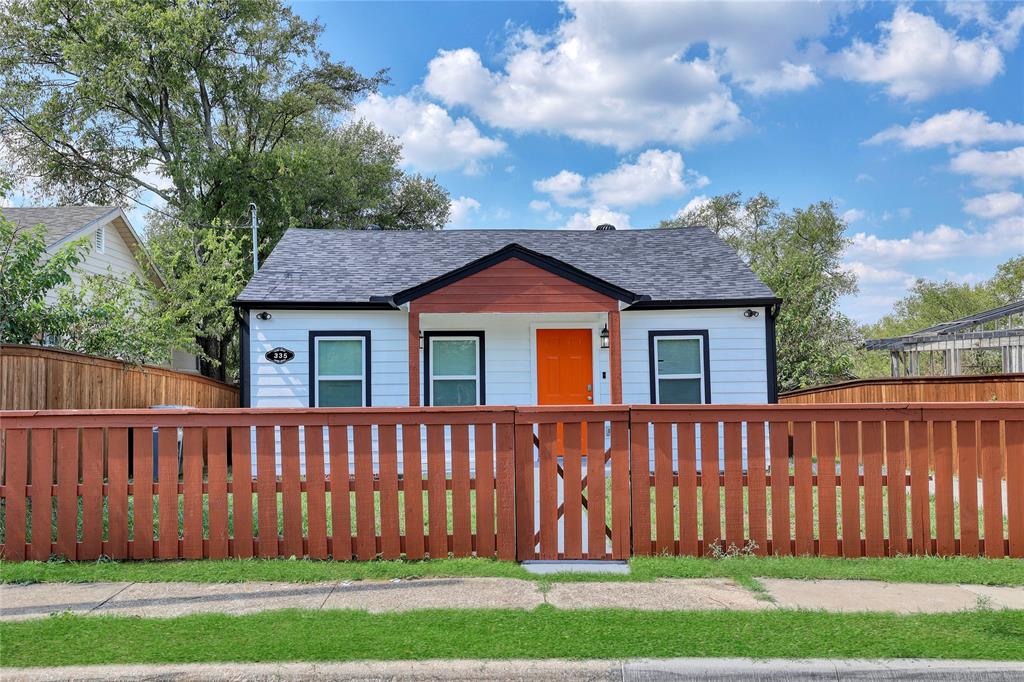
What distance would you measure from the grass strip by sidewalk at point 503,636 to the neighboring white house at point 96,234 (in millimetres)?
14783

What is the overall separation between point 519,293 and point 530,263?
0.52 meters

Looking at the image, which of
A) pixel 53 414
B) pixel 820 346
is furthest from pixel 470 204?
pixel 53 414

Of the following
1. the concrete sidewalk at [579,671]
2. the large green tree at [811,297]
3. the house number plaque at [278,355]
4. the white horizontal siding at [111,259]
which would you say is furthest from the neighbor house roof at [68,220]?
the large green tree at [811,297]

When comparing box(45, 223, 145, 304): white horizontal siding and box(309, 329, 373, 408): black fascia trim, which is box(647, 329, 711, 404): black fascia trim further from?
box(45, 223, 145, 304): white horizontal siding

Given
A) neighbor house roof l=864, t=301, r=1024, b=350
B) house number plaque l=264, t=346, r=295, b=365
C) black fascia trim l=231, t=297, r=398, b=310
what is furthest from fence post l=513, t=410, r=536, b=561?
neighbor house roof l=864, t=301, r=1024, b=350

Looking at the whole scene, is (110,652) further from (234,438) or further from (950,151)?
(950,151)

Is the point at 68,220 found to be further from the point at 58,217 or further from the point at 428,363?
the point at 428,363

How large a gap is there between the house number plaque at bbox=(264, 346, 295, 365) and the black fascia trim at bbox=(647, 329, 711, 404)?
6.23m

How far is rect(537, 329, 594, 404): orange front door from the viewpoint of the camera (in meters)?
11.4

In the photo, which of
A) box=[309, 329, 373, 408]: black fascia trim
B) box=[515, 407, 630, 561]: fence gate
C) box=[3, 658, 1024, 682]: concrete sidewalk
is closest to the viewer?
box=[3, 658, 1024, 682]: concrete sidewalk

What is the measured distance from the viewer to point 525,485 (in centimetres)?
492

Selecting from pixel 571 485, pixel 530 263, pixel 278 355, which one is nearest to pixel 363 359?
pixel 278 355

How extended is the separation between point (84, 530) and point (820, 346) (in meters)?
18.4

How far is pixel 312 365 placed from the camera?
10.8m
